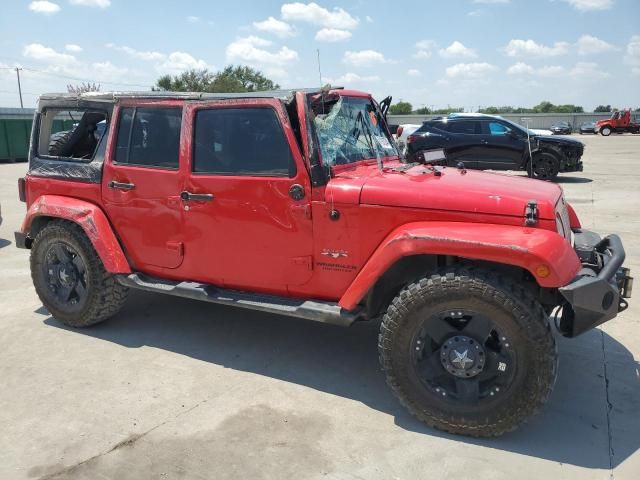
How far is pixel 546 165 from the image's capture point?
1398 cm

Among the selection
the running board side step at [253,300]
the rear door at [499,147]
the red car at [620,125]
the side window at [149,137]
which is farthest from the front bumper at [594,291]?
the red car at [620,125]

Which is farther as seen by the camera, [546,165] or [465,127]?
[465,127]

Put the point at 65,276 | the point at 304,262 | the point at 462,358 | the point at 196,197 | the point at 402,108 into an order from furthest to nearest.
A: 1. the point at 402,108
2. the point at 65,276
3. the point at 196,197
4. the point at 304,262
5. the point at 462,358

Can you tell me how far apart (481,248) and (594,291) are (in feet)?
2.00

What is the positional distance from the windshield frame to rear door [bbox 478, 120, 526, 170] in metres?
10.2

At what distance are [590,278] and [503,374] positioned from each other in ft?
2.28

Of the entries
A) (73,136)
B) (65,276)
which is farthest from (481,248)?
(73,136)

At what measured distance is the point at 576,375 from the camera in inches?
151

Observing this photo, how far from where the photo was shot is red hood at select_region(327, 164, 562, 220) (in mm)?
3117

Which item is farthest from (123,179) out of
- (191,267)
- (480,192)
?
(480,192)

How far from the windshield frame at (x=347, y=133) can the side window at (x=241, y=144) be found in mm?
207

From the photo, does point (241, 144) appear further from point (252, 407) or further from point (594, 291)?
point (594, 291)

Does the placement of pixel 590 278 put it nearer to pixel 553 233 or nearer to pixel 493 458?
pixel 553 233

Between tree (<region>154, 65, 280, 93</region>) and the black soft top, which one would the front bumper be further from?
tree (<region>154, 65, 280, 93</region>)
